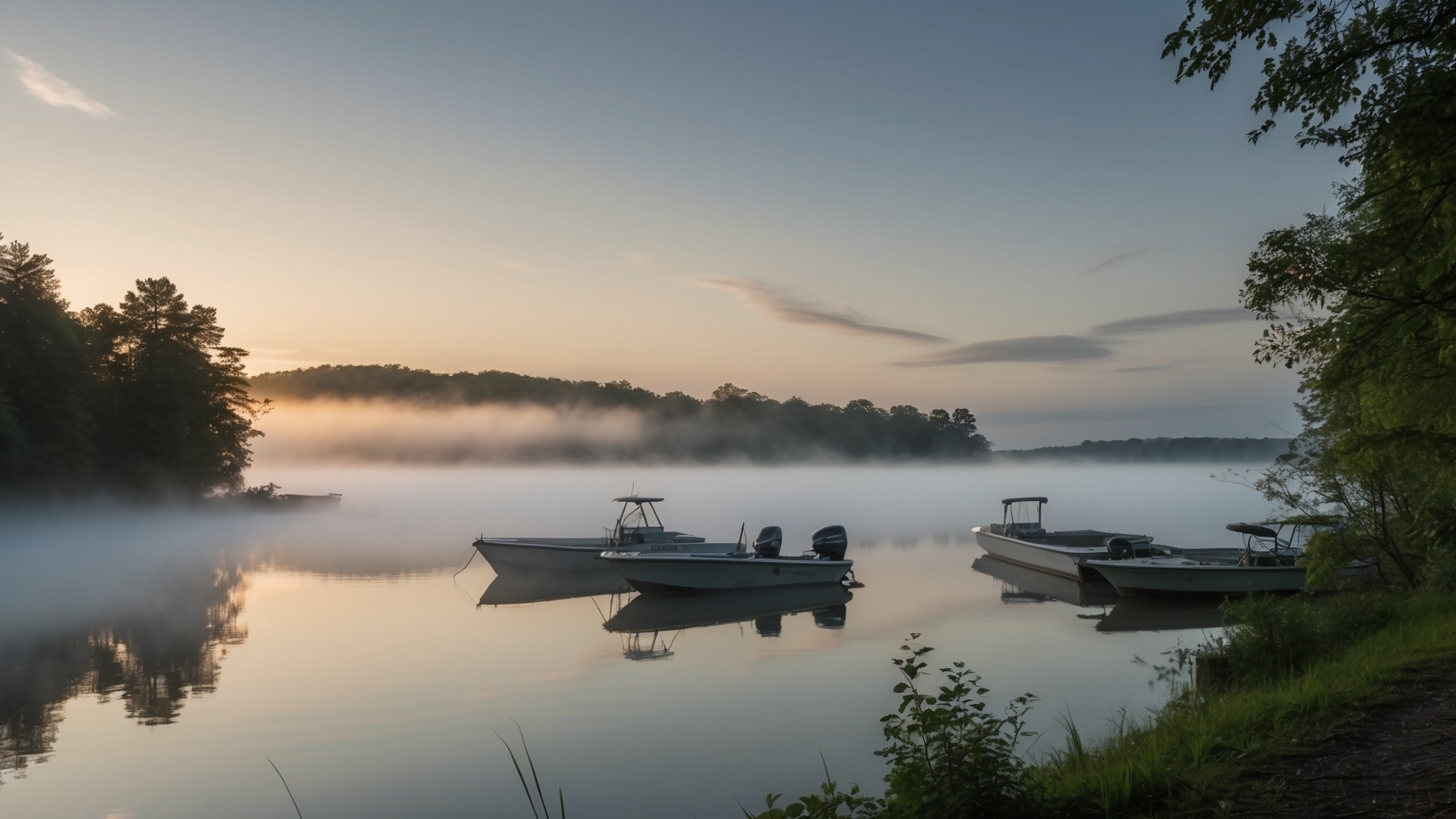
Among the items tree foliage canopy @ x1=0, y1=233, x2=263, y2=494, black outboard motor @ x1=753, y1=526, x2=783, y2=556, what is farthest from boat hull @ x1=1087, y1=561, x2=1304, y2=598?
tree foliage canopy @ x1=0, y1=233, x2=263, y2=494

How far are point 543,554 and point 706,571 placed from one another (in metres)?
8.21

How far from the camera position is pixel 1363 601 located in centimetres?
1562

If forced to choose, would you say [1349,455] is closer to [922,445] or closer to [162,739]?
[162,739]

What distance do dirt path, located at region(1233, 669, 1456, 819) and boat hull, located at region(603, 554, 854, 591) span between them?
22352mm

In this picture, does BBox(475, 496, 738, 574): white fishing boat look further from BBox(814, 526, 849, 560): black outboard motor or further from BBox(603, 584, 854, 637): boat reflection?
BBox(603, 584, 854, 637): boat reflection

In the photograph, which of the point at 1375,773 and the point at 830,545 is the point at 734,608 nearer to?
the point at 830,545

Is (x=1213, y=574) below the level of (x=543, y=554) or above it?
above

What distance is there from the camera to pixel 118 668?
62.4 feet

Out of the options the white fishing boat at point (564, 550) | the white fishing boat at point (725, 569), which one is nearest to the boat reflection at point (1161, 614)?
the white fishing boat at point (725, 569)

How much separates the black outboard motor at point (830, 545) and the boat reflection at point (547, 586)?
700cm

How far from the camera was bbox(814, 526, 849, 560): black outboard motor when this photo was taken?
33.6 m

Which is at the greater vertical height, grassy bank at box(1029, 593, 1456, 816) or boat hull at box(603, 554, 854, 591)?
grassy bank at box(1029, 593, 1456, 816)

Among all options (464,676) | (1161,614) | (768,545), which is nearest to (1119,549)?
(1161,614)

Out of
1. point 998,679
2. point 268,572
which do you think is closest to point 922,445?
point 268,572
